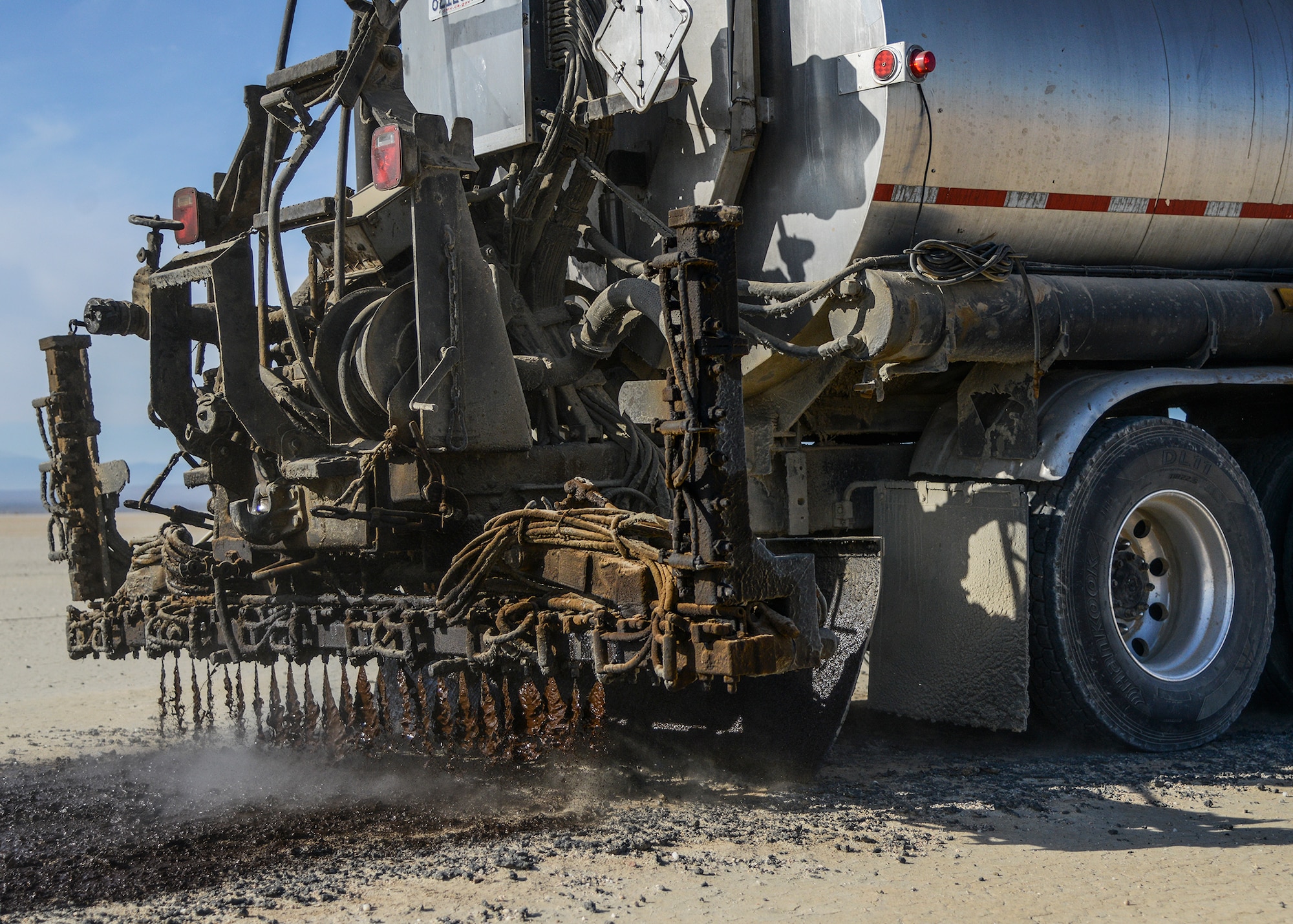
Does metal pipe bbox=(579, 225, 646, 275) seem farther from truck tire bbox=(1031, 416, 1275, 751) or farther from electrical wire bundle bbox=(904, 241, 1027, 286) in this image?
truck tire bbox=(1031, 416, 1275, 751)

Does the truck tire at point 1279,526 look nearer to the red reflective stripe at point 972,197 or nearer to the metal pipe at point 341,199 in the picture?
the red reflective stripe at point 972,197

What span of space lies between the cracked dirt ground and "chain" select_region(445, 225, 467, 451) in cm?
121

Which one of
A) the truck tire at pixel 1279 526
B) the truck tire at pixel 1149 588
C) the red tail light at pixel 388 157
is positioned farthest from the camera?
the truck tire at pixel 1279 526

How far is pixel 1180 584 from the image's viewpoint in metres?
5.78

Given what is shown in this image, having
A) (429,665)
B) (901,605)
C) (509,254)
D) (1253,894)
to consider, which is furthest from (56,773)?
(1253,894)

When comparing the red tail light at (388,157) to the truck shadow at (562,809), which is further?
the red tail light at (388,157)

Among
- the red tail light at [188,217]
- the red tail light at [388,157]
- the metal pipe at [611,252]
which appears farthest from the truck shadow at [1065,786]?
the red tail light at [188,217]

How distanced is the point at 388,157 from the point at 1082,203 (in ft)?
8.81

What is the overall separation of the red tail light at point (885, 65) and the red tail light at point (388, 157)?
1639 millimetres

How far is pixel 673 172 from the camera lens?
5480 mm

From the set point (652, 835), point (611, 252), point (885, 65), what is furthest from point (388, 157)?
point (652, 835)

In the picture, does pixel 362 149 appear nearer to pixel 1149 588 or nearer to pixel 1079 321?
pixel 1079 321

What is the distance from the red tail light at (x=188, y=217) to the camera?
553cm

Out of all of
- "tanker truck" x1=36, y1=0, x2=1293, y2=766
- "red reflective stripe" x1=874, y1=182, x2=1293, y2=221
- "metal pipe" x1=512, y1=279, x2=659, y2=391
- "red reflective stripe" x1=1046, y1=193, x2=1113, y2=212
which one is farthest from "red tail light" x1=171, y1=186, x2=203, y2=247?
"red reflective stripe" x1=1046, y1=193, x2=1113, y2=212
